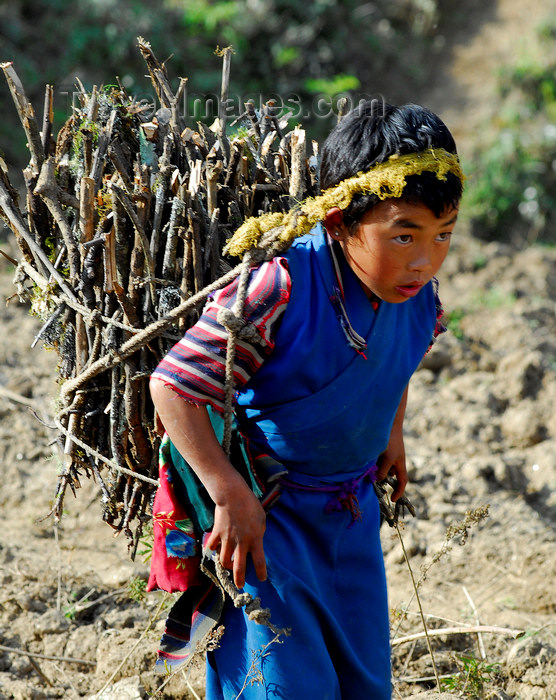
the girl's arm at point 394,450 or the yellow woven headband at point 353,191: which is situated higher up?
the yellow woven headband at point 353,191

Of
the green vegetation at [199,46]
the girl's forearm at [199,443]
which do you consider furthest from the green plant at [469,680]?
the green vegetation at [199,46]

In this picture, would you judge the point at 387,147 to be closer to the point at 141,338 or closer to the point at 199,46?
the point at 141,338

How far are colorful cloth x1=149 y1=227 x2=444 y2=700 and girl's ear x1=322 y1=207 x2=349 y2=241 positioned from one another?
42mm

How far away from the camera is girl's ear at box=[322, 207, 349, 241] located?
1798 millimetres

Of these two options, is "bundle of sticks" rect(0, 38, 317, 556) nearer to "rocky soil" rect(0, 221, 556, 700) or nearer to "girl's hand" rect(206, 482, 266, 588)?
"rocky soil" rect(0, 221, 556, 700)

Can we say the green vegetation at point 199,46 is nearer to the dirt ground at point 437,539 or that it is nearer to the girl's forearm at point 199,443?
→ the dirt ground at point 437,539

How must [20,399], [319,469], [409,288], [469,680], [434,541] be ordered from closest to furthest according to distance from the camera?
[409,288] < [319,469] < [469,680] < [434,541] < [20,399]

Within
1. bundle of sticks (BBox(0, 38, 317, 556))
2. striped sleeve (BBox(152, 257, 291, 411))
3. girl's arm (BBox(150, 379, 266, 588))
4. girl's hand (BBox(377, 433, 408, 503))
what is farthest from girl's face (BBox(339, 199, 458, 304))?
girl's hand (BBox(377, 433, 408, 503))

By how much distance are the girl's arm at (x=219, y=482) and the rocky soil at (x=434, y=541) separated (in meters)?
0.63

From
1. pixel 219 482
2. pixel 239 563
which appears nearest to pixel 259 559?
pixel 239 563

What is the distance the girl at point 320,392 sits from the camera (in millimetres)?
1716

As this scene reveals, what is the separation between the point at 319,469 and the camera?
192 cm

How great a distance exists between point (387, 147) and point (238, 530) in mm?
881

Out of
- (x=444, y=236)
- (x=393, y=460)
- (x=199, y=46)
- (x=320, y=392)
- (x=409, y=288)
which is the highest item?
(x=199, y=46)
